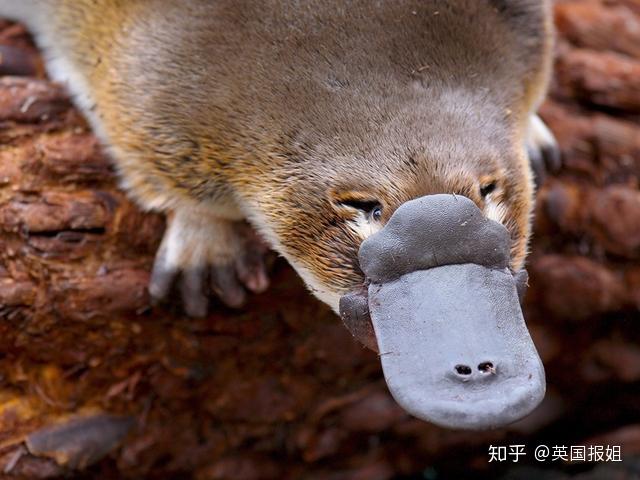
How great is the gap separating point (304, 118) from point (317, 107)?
3 centimetres

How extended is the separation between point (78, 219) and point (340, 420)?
780mm

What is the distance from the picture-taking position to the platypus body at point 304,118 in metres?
1.47

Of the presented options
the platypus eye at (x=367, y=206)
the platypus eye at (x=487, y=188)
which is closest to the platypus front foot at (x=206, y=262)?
the platypus eye at (x=367, y=206)

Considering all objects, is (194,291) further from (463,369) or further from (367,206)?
(463,369)

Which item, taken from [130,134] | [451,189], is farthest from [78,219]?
[451,189]

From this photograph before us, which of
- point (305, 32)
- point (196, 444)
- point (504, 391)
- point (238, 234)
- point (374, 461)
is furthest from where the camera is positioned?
point (374, 461)

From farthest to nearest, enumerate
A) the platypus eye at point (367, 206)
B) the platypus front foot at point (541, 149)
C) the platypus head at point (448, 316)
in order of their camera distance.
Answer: the platypus front foot at point (541, 149) < the platypus eye at point (367, 206) < the platypus head at point (448, 316)

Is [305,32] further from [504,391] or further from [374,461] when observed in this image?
[374,461]

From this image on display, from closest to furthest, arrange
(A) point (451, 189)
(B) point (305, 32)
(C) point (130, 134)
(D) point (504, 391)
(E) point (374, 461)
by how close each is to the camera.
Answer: (D) point (504, 391), (A) point (451, 189), (B) point (305, 32), (C) point (130, 134), (E) point (374, 461)

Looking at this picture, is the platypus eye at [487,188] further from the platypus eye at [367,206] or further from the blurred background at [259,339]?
the blurred background at [259,339]

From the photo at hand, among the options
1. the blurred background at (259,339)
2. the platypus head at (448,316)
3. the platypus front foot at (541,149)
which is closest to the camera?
the platypus head at (448,316)

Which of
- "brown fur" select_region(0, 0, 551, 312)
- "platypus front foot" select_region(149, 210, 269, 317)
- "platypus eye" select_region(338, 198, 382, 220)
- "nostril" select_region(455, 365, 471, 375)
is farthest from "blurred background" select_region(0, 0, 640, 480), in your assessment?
"nostril" select_region(455, 365, 471, 375)

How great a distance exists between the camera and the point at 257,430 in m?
2.11

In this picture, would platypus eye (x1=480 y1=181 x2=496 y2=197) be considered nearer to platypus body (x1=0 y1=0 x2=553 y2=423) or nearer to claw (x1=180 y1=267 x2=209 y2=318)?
platypus body (x1=0 y1=0 x2=553 y2=423)
